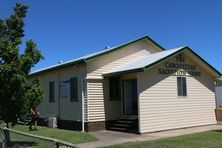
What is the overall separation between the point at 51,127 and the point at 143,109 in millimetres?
7021

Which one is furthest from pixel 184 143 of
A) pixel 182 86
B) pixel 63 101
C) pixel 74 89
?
pixel 63 101

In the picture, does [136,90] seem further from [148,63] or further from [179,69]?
[148,63]

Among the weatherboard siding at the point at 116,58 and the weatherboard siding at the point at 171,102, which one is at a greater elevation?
the weatherboard siding at the point at 116,58

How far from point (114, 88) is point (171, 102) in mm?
3263

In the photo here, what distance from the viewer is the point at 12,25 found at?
47.3 feet

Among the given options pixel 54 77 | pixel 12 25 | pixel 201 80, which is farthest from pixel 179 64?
pixel 12 25

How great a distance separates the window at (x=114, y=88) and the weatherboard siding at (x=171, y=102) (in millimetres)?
2559

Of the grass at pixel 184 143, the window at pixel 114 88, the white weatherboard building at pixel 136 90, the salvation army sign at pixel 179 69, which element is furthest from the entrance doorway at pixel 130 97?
the grass at pixel 184 143

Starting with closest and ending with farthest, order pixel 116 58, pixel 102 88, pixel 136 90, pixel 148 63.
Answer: pixel 148 63, pixel 102 88, pixel 136 90, pixel 116 58

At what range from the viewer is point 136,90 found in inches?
801

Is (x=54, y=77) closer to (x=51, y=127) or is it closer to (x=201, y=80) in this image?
(x=51, y=127)

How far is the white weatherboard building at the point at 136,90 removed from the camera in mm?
18250

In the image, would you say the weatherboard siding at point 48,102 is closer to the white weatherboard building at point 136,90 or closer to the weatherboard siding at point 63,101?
the weatherboard siding at point 63,101

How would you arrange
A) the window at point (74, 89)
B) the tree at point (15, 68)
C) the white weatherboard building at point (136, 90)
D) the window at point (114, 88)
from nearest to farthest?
1. the tree at point (15, 68)
2. the white weatherboard building at point (136, 90)
3. the window at point (114, 88)
4. the window at point (74, 89)
